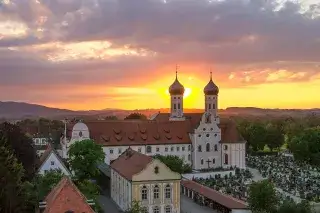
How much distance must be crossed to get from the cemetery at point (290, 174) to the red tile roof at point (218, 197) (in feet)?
34.2

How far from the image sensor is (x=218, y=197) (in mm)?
50719

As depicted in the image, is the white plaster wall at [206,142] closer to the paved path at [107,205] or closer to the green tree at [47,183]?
the paved path at [107,205]

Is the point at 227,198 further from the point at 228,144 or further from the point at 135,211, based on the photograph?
the point at 228,144

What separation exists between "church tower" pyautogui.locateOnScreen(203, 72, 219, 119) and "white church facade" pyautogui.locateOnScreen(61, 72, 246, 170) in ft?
14.2

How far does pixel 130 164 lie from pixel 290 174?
29856 mm

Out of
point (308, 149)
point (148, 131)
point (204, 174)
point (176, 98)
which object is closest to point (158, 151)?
point (148, 131)

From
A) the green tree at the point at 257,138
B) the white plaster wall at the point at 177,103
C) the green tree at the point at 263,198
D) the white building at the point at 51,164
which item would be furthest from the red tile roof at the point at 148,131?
the green tree at the point at 263,198

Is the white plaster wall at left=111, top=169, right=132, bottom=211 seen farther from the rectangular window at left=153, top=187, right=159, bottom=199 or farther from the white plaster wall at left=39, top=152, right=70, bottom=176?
the white plaster wall at left=39, top=152, right=70, bottom=176

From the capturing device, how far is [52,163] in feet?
176

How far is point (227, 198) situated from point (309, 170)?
32.1 m

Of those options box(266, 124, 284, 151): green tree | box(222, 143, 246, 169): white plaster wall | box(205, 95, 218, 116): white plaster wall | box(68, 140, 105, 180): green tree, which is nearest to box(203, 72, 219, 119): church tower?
box(205, 95, 218, 116): white plaster wall

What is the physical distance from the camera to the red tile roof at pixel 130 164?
155ft

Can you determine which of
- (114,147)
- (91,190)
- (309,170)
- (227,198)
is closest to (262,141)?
(309,170)

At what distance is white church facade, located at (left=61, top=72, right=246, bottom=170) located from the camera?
7344 centimetres
